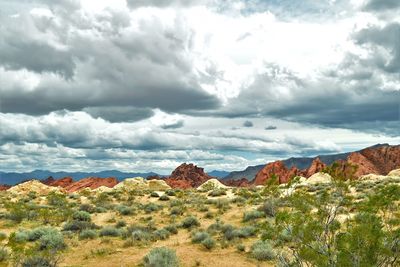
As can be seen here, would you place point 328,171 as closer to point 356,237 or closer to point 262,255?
point 356,237

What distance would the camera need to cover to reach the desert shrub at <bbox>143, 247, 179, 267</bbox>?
17609mm

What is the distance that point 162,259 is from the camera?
17.7 m

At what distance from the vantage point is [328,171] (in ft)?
43.8

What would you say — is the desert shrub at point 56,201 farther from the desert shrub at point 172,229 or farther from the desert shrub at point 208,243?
the desert shrub at point 208,243

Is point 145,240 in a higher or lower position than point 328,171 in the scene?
lower

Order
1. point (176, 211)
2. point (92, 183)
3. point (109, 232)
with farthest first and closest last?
point (92, 183)
point (176, 211)
point (109, 232)

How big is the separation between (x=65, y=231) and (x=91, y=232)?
7.92ft

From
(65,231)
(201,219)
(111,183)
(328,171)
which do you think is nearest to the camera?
(328,171)

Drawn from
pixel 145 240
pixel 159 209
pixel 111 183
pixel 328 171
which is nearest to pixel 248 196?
pixel 159 209

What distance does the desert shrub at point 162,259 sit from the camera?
57.8 ft

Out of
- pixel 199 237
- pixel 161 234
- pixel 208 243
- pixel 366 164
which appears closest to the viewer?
pixel 208 243

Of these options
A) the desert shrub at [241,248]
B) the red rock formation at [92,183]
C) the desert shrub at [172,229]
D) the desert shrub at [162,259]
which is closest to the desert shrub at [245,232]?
the desert shrub at [241,248]

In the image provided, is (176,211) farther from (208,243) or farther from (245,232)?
(208,243)

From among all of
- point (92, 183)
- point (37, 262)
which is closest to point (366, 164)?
point (92, 183)
